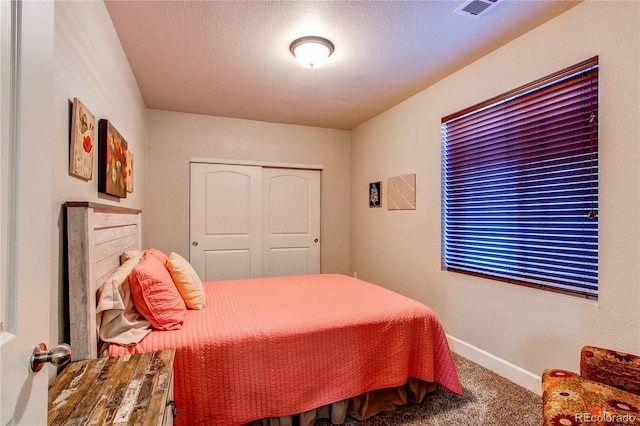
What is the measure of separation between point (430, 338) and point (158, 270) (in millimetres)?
1744

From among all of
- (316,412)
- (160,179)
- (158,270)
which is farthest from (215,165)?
(316,412)

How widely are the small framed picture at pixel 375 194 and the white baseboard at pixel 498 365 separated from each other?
1727 millimetres

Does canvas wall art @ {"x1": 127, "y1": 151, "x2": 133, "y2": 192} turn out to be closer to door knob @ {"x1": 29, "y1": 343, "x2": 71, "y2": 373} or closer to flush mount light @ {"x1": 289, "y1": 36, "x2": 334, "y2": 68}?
flush mount light @ {"x1": 289, "y1": 36, "x2": 334, "y2": 68}

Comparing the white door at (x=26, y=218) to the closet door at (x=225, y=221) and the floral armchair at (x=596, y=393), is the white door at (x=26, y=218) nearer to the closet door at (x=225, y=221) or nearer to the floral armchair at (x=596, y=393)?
the floral armchair at (x=596, y=393)

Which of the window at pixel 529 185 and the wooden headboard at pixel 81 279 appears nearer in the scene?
the wooden headboard at pixel 81 279

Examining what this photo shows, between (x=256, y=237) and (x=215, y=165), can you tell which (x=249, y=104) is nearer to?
(x=215, y=165)

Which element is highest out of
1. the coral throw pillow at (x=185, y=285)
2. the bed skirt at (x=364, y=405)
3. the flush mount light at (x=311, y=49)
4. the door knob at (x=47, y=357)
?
the flush mount light at (x=311, y=49)

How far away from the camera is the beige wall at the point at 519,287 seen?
1.74m

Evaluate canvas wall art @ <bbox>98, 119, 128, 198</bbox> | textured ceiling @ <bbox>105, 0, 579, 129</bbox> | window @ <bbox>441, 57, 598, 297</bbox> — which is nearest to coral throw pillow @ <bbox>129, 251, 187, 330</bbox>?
canvas wall art @ <bbox>98, 119, 128, 198</bbox>

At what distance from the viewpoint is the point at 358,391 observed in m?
1.88

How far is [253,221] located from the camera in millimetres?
4273

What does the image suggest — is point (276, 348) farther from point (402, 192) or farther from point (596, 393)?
point (402, 192)

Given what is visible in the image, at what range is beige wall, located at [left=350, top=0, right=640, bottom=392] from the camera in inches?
68.6

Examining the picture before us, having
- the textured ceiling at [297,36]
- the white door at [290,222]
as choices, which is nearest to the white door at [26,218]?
the textured ceiling at [297,36]
